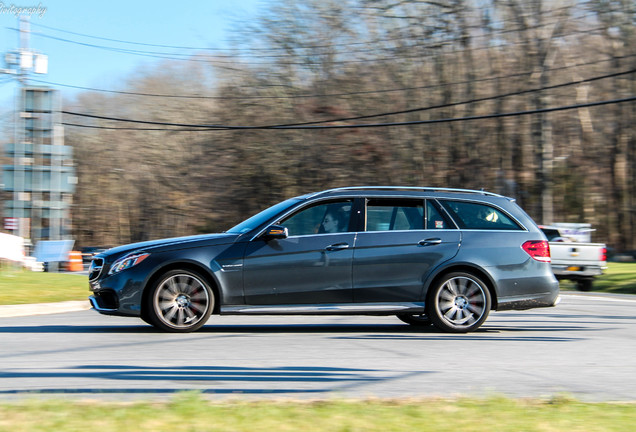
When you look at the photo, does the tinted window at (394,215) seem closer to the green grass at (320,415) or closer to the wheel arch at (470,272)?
the wheel arch at (470,272)

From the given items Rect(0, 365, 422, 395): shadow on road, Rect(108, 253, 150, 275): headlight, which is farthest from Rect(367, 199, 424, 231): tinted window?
Rect(0, 365, 422, 395): shadow on road

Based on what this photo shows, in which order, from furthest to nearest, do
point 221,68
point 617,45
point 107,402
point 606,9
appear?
1. point 221,68
2. point 617,45
3. point 606,9
4. point 107,402

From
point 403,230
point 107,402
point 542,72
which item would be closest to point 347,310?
point 403,230

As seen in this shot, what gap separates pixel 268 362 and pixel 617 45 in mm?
33012

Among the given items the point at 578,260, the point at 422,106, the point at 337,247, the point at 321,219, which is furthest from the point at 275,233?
the point at 422,106

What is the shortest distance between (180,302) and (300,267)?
148cm

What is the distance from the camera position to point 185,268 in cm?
923

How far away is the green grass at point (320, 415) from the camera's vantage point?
441 cm

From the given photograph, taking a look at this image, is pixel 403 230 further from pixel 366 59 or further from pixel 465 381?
pixel 366 59

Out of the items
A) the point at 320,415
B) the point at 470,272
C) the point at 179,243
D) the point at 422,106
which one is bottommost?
the point at 320,415

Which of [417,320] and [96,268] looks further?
[417,320]

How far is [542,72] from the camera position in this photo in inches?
1362

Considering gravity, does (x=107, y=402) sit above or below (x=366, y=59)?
below

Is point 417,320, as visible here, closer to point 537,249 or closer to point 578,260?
point 537,249
